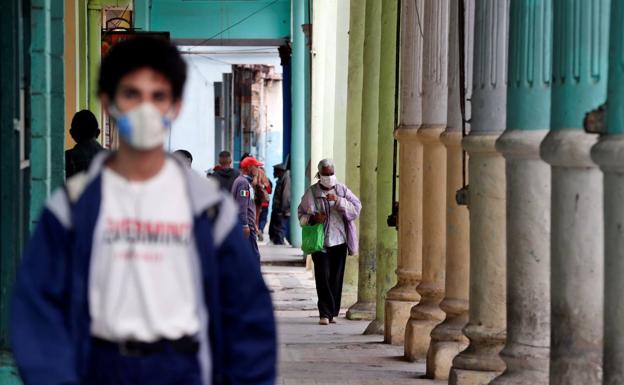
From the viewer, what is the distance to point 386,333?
16.3m

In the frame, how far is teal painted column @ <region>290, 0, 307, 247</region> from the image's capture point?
32.6m

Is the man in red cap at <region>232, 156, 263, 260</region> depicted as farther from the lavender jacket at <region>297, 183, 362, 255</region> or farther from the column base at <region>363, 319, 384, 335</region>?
the column base at <region>363, 319, 384, 335</region>

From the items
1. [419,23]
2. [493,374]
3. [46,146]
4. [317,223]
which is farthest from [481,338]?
[317,223]

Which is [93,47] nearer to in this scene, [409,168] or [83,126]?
[409,168]

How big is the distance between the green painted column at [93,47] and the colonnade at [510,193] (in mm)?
3309

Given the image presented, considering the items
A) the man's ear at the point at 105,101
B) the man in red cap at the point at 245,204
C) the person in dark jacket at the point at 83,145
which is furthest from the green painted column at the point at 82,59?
the man's ear at the point at 105,101

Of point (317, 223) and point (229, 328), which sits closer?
point (229, 328)

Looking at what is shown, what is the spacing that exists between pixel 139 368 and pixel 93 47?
14.7 metres

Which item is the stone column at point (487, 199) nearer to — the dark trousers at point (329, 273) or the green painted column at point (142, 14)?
the dark trousers at point (329, 273)

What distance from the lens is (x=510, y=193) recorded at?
10266 mm

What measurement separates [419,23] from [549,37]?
5.21 metres

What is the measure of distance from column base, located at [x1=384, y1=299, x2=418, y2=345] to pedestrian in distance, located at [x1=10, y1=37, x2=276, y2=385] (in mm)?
11183

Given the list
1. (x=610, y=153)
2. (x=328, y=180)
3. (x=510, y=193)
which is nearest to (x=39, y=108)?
(x=510, y=193)

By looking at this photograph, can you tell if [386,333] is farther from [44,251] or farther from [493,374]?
[44,251]
